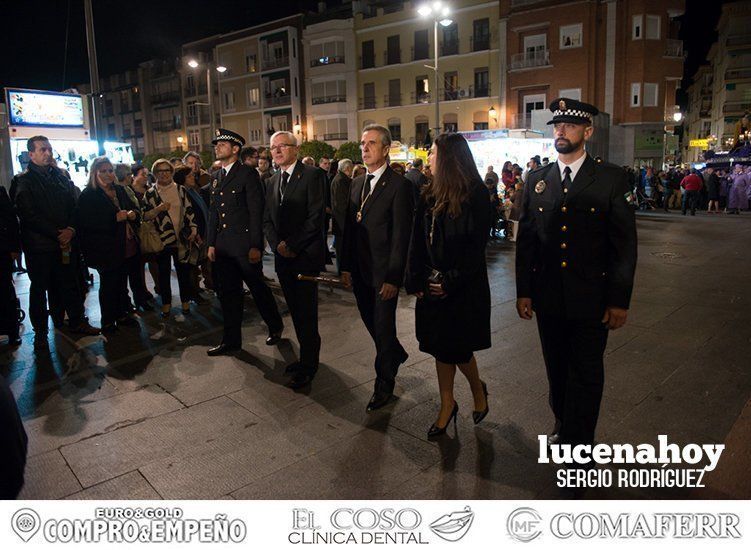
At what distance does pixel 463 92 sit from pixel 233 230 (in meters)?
36.9

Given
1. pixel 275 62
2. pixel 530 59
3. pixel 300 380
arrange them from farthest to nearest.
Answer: pixel 275 62 < pixel 530 59 < pixel 300 380

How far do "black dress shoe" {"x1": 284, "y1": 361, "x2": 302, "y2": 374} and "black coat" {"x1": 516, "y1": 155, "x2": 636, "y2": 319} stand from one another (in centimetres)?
225

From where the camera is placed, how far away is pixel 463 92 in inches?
1550

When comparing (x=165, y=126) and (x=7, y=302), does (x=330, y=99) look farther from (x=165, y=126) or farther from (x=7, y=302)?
(x=7, y=302)

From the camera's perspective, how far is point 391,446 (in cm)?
364

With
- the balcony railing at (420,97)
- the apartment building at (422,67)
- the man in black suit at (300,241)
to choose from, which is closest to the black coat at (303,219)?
the man in black suit at (300,241)

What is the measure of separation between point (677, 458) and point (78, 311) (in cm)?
609

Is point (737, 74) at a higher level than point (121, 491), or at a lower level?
higher

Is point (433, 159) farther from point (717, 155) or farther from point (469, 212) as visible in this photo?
point (717, 155)

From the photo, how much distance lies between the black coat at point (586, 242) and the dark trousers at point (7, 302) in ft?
18.2

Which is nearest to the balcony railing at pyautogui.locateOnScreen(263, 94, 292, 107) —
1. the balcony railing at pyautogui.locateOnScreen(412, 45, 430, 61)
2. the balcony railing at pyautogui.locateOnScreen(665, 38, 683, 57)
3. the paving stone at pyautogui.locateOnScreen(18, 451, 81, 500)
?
the balcony railing at pyautogui.locateOnScreen(412, 45, 430, 61)

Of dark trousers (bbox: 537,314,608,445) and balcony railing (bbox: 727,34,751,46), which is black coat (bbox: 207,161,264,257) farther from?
balcony railing (bbox: 727,34,751,46)

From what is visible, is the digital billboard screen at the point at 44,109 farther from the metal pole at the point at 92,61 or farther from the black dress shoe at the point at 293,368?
the black dress shoe at the point at 293,368

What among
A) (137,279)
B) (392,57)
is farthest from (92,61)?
(392,57)
